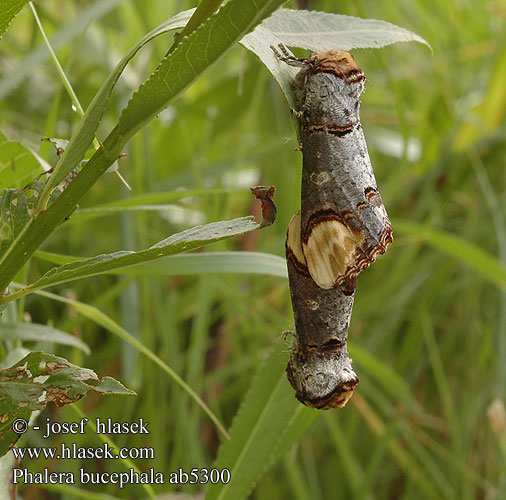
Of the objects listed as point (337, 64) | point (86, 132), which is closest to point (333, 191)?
point (337, 64)

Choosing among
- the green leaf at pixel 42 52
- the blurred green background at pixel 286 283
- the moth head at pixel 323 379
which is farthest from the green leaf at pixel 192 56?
the blurred green background at pixel 286 283

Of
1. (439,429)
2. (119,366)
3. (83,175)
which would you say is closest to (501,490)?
(439,429)

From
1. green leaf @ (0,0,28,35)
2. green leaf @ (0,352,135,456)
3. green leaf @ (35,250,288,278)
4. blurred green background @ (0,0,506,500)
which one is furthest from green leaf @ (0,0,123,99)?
green leaf @ (0,352,135,456)

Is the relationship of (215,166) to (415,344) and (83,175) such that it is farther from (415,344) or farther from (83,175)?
(83,175)

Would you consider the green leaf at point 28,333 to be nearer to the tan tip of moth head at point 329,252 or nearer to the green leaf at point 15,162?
the green leaf at point 15,162

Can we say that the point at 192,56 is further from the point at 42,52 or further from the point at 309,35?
the point at 42,52
